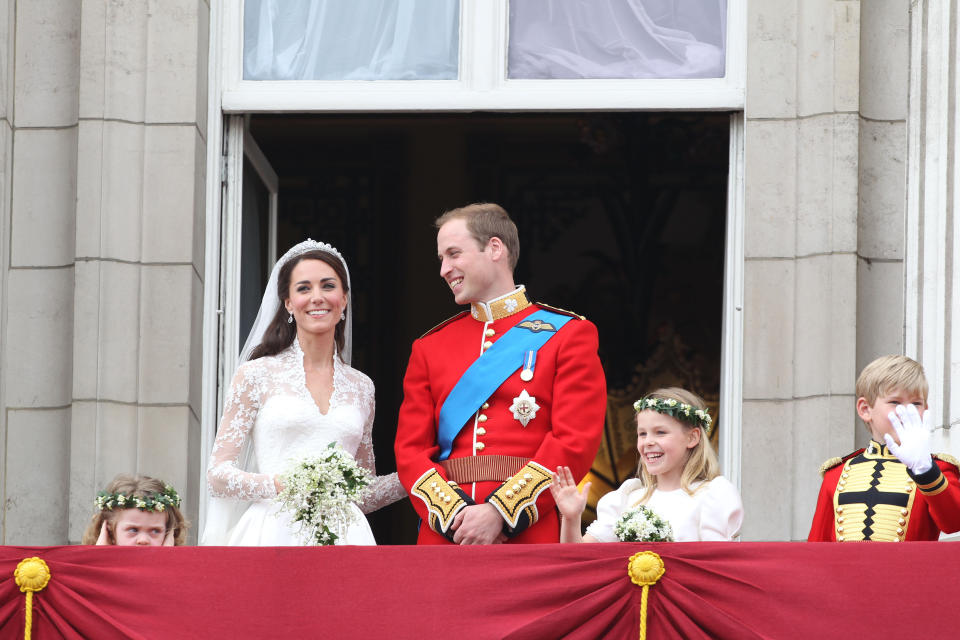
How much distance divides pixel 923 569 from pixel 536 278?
24.4 feet

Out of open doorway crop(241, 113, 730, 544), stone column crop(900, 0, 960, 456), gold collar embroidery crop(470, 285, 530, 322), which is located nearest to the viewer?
gold collar embroidery crop(470, 285, 530, 322)

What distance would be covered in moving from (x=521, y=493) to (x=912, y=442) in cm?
119

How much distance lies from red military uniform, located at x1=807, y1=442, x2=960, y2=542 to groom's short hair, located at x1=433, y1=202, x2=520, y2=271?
1.29 m

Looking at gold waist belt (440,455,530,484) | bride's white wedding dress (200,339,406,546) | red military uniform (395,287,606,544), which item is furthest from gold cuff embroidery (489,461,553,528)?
bride's white wedding dress (200,339,406,546)

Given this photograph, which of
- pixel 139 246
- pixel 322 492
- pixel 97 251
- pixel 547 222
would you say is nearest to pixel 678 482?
pixel 322 492

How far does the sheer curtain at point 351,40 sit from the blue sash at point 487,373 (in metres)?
1.95

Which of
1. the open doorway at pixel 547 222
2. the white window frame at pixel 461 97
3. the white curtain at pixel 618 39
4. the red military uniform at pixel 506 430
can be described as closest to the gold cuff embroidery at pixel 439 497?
the red military uniform at pixel 506 430

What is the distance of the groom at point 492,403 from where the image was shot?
5.59m

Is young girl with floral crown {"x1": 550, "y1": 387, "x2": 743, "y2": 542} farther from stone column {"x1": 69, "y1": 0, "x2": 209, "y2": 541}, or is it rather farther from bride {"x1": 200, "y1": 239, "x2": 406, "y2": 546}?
stone column {"x1": 69, "y1": 0, "x2": 209, "y2": 541}

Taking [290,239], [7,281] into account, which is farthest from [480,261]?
[290,239]

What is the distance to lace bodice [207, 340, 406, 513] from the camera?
5.99 metres

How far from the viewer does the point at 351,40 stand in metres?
7.66

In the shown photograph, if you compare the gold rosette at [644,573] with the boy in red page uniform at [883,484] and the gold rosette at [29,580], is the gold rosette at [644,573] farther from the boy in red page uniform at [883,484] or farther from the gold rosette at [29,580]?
the gold rosette at [29,580]

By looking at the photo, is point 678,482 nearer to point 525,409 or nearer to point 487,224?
point 525,409
